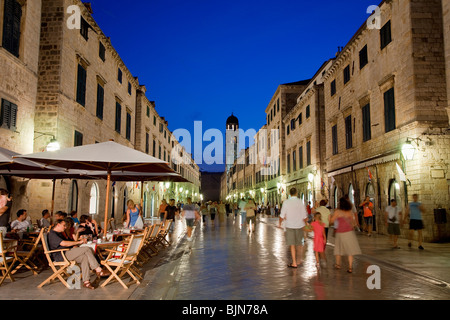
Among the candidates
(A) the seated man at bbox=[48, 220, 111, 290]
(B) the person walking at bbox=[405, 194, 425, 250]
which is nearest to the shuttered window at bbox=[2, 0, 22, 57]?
(A) the seated man at bbox=[48, 220, 111, 290]

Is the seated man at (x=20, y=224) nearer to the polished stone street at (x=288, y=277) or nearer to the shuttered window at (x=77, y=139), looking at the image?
the polished stone street at (x=288, y=277)

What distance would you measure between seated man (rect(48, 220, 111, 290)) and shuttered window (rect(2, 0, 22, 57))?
831cm

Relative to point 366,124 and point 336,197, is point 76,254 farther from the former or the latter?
point 336,197

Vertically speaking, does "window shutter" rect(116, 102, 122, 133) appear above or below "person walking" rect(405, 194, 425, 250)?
above

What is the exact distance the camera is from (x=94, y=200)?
774 inches

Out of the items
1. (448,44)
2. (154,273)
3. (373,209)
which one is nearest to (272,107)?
(373,209)

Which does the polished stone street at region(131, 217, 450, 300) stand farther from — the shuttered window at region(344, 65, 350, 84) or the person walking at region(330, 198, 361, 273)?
the shuttered window at region(344, 65, 350, 84)

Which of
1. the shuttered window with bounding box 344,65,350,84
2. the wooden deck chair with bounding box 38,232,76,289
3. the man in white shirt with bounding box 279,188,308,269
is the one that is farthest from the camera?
the shuttered window with bounding box 344,65,350,84

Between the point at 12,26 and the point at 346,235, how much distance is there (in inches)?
498

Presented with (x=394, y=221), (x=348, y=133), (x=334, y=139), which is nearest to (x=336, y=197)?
(x=334, y=139)

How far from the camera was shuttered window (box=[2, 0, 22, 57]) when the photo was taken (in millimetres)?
12445

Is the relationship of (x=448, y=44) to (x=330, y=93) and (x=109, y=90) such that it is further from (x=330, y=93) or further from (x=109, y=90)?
(x=109, y=90)

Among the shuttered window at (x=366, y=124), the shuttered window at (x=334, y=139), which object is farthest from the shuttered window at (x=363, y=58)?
the shuttered window at (x=334, y=139)

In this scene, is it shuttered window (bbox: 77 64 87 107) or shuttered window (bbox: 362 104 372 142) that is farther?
shuttered window (bbox: 362 104 372 142)
